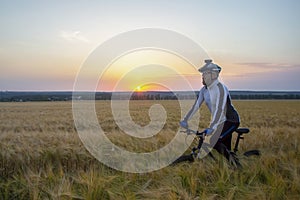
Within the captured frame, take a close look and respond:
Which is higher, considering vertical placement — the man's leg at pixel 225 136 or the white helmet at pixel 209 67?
the white helmet at pixel 209 67

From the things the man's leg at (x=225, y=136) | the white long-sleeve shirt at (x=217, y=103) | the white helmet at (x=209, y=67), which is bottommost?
the man's leg at (x=225, y=136)

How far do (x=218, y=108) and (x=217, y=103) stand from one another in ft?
0.25

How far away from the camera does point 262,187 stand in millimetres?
3875

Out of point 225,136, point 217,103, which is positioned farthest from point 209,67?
point 225,136

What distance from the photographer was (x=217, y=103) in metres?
4.67

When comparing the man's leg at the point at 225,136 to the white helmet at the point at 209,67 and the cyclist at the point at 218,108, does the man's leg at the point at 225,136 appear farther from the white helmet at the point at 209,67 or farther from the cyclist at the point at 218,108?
the white helmet at the point at 209,67

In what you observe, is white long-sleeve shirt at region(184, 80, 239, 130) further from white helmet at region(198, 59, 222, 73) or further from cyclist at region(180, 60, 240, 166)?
white helmet at region(198, 59, 222, 73)

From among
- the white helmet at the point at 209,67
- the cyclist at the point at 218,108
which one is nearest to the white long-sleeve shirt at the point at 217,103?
the cyclist at the point at 218,108

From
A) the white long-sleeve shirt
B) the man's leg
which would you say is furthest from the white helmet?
the man's leg

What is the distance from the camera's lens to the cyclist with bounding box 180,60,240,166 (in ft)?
15.3

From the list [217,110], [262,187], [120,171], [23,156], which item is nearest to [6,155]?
[23,156]

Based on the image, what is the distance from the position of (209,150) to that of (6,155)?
3579mm

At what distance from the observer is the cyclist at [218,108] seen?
468 cm

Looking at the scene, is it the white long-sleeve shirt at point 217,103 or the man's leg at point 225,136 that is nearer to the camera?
the white long-sleeve shirt at point 217,103
